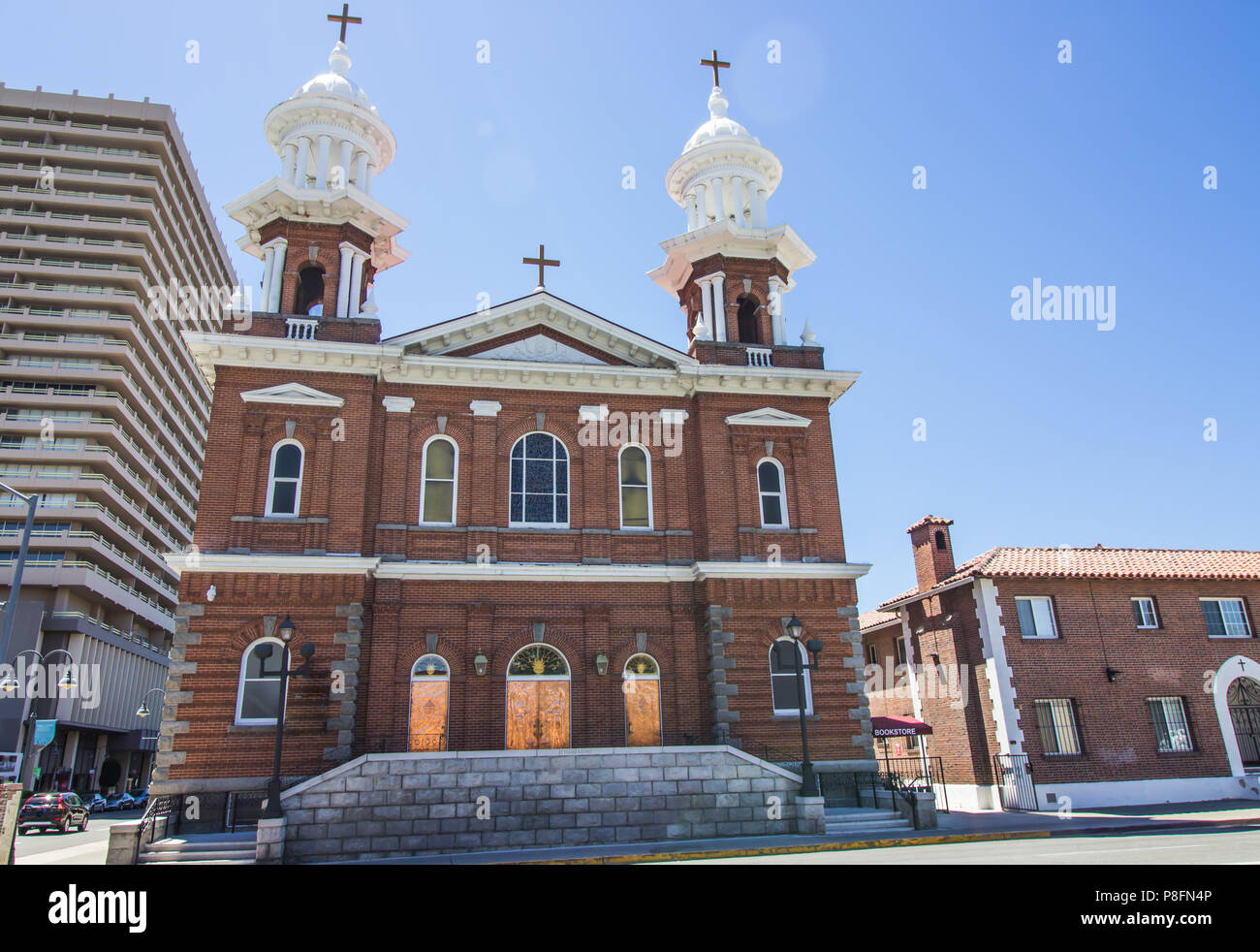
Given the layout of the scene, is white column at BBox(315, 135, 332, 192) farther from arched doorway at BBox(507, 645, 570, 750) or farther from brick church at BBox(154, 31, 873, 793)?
arched doorway at BBox(507, 645, 570, 750)

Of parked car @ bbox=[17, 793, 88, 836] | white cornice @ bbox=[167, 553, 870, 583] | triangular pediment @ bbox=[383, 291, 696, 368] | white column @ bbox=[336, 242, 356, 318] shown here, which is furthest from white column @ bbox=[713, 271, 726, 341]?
parked car @ bbox=[17, 793, 88, 836]

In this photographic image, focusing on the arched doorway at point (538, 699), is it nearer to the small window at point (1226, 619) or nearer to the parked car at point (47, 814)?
the parked car at point (47, 814)

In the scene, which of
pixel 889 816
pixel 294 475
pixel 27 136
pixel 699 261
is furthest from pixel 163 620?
pixel 889 816

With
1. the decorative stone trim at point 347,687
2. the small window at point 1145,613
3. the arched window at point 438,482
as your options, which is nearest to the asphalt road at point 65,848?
the decorative stone trim at point 347,687

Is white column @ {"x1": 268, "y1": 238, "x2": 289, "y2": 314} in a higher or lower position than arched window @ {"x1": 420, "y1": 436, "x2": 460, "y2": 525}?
higher

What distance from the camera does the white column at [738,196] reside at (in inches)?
1027

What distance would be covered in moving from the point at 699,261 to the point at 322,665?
15.6 meters

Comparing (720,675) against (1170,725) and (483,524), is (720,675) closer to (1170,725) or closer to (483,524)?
(483,524)

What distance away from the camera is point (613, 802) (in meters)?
17.3

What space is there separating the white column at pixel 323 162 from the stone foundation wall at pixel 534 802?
15556 millimetres

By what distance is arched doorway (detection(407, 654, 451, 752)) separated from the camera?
19484 millimetres

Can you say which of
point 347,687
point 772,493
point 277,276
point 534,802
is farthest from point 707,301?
point 534,802

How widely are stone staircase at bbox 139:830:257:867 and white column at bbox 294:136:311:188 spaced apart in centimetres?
1661

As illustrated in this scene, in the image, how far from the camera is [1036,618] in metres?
25.6
